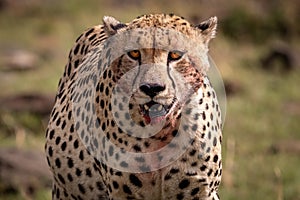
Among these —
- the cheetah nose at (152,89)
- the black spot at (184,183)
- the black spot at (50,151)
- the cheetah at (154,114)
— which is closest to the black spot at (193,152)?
the cheetah at (154,114)

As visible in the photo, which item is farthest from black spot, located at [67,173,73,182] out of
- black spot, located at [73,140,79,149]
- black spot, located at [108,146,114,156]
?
black spot, located at [108,146,114,156]

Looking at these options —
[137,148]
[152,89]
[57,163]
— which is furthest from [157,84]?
[57,163]

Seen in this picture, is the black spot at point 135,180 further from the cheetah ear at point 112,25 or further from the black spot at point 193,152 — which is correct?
the cheetah ear at point 112,25

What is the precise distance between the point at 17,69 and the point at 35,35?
214 centimetres

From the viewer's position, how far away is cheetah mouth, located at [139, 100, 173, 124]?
4028 mm

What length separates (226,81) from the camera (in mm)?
11148

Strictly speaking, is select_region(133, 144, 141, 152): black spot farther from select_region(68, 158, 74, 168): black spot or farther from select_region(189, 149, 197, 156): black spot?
select_region(68, 158, 74, 168): black spot

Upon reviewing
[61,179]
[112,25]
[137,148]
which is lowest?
[61,179]

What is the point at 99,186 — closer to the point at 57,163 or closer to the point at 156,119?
the point at 57,163

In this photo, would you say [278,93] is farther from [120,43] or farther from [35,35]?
[120,43]

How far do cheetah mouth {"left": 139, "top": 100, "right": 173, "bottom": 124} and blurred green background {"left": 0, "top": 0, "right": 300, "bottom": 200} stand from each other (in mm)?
2011

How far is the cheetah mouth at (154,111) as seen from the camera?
4.03 metres

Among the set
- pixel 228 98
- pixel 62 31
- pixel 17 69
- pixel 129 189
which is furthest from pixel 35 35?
pixel 129 189

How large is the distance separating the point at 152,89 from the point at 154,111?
0.56 ft
